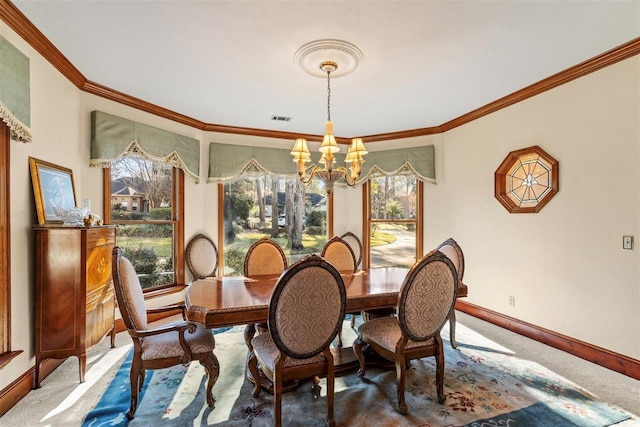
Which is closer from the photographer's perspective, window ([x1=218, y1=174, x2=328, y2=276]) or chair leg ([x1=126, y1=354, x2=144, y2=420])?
chair leg ([x1=126, y1=354, x2=144, y2=420])

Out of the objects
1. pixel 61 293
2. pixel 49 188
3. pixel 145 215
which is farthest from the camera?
pixel 145 215

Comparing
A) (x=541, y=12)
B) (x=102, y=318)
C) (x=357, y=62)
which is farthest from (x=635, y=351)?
(x=102, y=318)

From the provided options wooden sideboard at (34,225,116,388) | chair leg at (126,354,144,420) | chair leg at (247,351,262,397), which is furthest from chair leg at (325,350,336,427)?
wooden sideboard at (34,225,116,388)

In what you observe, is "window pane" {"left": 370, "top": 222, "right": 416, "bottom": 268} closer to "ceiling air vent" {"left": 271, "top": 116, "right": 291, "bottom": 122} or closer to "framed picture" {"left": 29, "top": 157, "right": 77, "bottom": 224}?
"ceiling air vent" {"left": 271, "top": 116, "right": 291, "bottom": 122}

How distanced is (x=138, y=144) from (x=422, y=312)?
3.38m

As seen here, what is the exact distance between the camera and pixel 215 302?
84.0 inches

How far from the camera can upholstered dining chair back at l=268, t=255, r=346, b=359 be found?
5.74 ft

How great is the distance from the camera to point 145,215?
3.88 metres

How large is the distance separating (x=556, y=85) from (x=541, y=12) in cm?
131

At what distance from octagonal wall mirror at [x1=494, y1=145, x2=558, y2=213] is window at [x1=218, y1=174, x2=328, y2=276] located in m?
2.58

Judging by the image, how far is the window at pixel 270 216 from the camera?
185 inches

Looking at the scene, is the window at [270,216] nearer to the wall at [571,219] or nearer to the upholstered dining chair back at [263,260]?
the upholstered dining chair back at [263,260]

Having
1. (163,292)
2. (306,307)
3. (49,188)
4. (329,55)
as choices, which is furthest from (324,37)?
(163,292)

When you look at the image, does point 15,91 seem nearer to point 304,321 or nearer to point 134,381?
point 134,381
